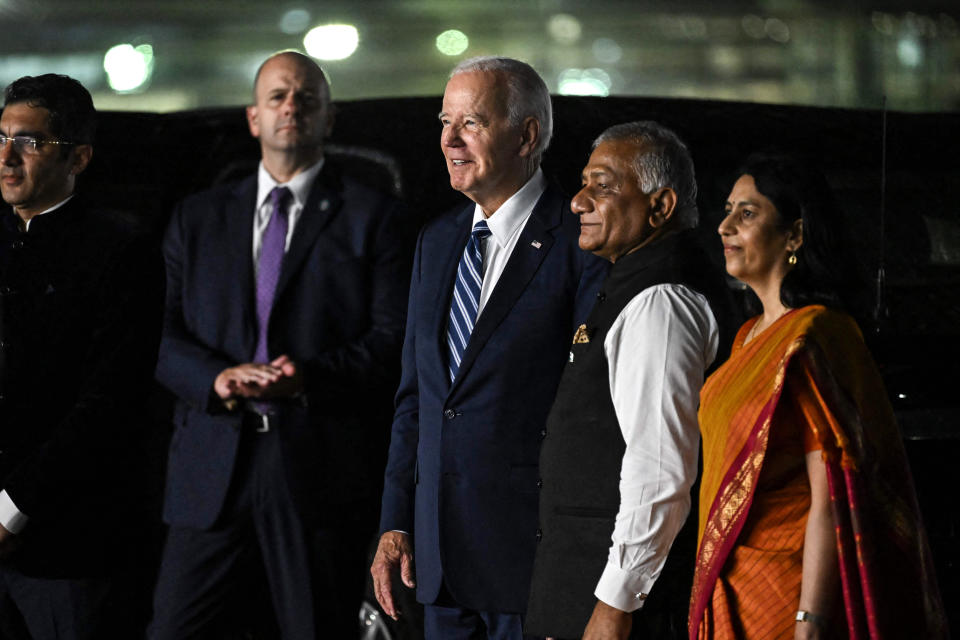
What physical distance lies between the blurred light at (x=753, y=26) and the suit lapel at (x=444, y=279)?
38.4 ft

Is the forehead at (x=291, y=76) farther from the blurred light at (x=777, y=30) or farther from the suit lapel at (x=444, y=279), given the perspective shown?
the blurred light at (x=777, y=30)

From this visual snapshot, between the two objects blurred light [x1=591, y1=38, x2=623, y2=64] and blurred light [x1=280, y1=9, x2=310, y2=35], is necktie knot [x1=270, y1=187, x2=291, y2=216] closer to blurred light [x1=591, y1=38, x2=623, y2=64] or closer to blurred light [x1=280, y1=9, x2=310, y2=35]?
blurred light [x1=280, y1=9, x2=310, y2=35]

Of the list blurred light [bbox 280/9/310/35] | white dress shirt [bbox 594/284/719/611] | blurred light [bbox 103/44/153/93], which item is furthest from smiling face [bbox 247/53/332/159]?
blurred light [bbox 280/9/310/35]

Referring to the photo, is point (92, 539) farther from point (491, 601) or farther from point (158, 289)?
point (491, 601)

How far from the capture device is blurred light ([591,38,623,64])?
1419cm

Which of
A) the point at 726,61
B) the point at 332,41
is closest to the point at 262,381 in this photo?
the point at 332,41

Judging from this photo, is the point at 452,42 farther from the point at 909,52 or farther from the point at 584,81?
the point at 909,52

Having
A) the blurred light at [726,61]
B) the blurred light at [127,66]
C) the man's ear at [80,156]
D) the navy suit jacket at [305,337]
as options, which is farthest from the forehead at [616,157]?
the blurred light at [726,61]

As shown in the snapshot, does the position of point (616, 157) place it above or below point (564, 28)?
below

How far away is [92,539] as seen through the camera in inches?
117

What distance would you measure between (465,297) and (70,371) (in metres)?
0.82

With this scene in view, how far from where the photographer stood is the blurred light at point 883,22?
46.7ft

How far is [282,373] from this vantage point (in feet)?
10.9

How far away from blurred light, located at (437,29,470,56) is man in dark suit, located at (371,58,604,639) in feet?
35.4
